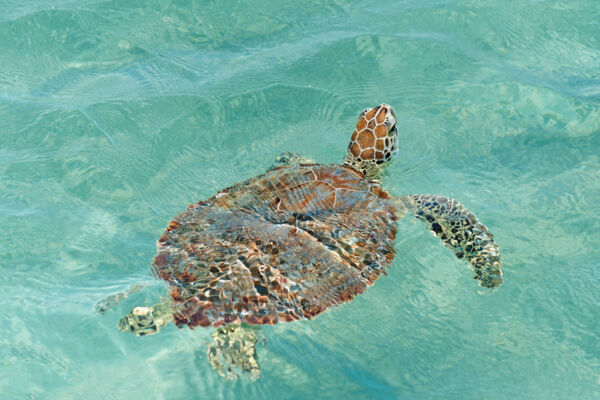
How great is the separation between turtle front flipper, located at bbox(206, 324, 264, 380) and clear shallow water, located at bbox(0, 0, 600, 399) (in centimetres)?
10

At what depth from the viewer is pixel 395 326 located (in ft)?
13.0

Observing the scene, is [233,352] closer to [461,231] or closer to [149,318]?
[149,318]

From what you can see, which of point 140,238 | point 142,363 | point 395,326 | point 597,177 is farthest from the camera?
point 597,177

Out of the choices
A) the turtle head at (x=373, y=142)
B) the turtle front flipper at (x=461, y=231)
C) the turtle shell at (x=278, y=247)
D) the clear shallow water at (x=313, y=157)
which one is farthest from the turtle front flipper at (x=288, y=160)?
the turtle front flipper at (x=461, y=231)

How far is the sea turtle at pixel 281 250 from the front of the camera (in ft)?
11.0

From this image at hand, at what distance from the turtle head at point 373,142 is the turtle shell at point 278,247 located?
701mm

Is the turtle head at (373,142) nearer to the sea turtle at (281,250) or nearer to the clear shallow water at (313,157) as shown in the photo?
the clear shallow water at (313,157)

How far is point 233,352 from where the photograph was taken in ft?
11.2

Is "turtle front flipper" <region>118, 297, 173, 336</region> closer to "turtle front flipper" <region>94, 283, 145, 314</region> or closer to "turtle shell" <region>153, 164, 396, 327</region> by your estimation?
"turtle shell" <region>153, 164, 396, 327</region>

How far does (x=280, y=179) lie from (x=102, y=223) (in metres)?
1.76

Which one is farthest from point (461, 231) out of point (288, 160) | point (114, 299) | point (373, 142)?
point (114, 299)

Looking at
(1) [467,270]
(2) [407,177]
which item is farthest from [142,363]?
(2) [407,177]

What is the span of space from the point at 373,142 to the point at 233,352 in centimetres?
270

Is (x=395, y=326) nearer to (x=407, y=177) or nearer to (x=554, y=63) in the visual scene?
(x=407, y=177)
